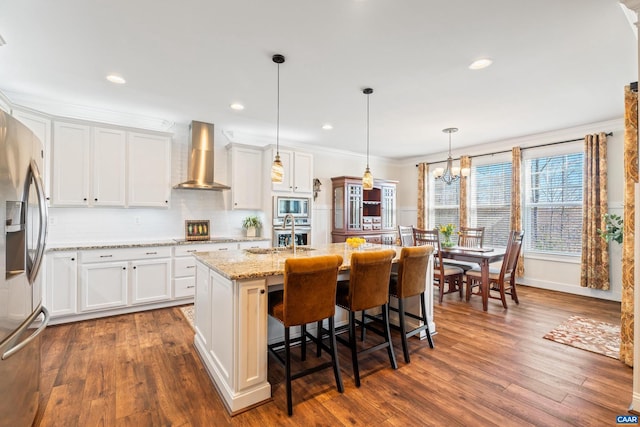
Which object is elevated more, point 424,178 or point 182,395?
point 424,178

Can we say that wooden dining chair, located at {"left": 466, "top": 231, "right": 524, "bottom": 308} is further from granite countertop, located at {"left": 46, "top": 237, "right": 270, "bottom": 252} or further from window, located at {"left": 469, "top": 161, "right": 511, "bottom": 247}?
granite countertop, located at {"left": 46, "top": 237, "right": 270, "bottom": 252}

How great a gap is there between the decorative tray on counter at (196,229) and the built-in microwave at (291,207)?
1.12m

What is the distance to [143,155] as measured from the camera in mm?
4133

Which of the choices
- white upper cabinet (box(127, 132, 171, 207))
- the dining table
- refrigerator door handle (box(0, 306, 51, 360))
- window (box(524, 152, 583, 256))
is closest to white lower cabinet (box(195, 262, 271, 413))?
refrigerator door handle (box(0, 306, 51, 360))

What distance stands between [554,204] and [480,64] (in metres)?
3.65

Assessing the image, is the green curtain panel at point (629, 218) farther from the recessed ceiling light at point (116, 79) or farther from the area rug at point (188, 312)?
the recessed ceiling light at point (116, 79)

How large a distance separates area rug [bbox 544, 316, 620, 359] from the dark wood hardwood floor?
0.48 feet

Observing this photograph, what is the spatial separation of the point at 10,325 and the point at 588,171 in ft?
21.5

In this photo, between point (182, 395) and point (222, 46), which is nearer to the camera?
point (182, 395)

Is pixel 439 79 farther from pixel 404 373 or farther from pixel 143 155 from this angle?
pixel 143 155

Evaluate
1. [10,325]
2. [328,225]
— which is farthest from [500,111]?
[10,325]

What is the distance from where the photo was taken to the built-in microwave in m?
4.94

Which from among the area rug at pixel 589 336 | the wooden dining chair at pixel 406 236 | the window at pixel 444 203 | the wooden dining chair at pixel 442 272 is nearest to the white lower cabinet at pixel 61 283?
the wooden dining chair at pixel 406 236

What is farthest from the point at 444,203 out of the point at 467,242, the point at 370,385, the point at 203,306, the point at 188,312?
the point at 203,306
